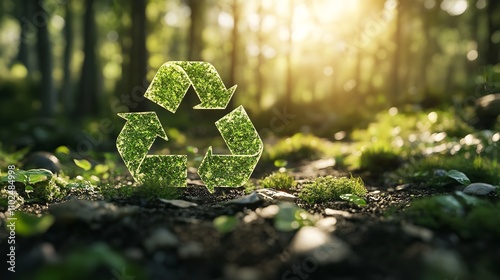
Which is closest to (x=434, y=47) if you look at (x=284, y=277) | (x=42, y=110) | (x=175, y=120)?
(x=175, y=120)

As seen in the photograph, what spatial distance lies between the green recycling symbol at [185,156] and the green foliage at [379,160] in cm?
312

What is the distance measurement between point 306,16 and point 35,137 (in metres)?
15.9

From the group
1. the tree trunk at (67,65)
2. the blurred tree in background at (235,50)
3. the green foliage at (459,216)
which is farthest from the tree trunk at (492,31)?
the tree trunk at (67,65)

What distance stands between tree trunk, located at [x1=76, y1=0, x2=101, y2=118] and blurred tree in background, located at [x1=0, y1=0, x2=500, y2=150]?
1.7 inches

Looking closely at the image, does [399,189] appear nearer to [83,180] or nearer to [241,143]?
[241,143]

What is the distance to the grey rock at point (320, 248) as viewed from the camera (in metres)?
3.40

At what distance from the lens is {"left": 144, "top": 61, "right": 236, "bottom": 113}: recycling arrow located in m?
6.06

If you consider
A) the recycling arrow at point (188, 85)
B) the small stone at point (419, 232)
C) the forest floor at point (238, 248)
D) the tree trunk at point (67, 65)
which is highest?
the recycling arrow at point (188, 85)

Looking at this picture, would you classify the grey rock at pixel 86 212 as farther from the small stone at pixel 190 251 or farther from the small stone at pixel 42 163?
the small stone at pixel 42 163

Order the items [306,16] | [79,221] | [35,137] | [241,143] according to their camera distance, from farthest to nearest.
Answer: [306,16]
[35,137]
[241,143]
[79,221]

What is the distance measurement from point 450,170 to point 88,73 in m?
15.6

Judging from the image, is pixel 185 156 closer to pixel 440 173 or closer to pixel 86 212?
pixel 86 212

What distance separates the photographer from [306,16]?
2445 cm

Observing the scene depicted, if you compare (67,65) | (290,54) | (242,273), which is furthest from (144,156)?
(67,65)
